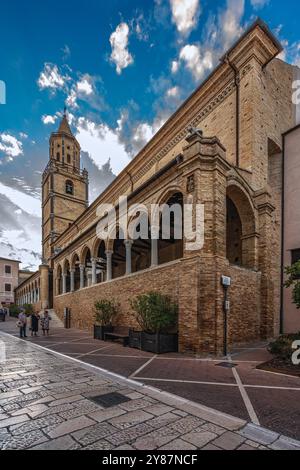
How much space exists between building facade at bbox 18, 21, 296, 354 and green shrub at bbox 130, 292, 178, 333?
20.0 inches

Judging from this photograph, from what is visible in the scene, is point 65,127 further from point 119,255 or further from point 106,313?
point 106,313

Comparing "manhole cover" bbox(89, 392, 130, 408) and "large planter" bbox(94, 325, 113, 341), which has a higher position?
"manhole cover" bbox(89, 392, 130, 408)

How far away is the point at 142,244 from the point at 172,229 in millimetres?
3327

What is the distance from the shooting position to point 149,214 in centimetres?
1269

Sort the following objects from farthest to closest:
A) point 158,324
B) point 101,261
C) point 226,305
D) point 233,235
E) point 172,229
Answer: point 101,261
point 172,229
point 233,235
point 158,324
point 226,305

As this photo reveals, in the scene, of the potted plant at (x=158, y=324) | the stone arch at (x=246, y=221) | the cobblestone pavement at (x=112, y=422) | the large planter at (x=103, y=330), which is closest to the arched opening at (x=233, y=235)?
the stone arch at (x=246, y=221)

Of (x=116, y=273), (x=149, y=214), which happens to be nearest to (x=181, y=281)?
(x=149, y=214)

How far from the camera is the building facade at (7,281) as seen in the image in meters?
54.7

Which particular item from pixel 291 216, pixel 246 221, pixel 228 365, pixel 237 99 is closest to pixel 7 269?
pixel 246 221

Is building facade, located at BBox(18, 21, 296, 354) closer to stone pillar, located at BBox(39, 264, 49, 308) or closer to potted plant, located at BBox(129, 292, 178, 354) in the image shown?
potted plant, located at BBox(129, 292, 178, 354)

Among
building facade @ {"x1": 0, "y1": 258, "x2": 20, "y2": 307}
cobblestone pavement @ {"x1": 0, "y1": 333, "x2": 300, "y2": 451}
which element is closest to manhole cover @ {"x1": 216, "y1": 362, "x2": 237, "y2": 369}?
cobblestone pavement @ {"x1": 0, "y1": 333, "x2": 300, "y2": 451}

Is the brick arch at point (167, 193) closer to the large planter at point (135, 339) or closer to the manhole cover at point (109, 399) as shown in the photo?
the large planter at point (135, 339)

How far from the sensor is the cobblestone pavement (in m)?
3.16

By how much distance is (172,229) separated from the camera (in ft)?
53.9
